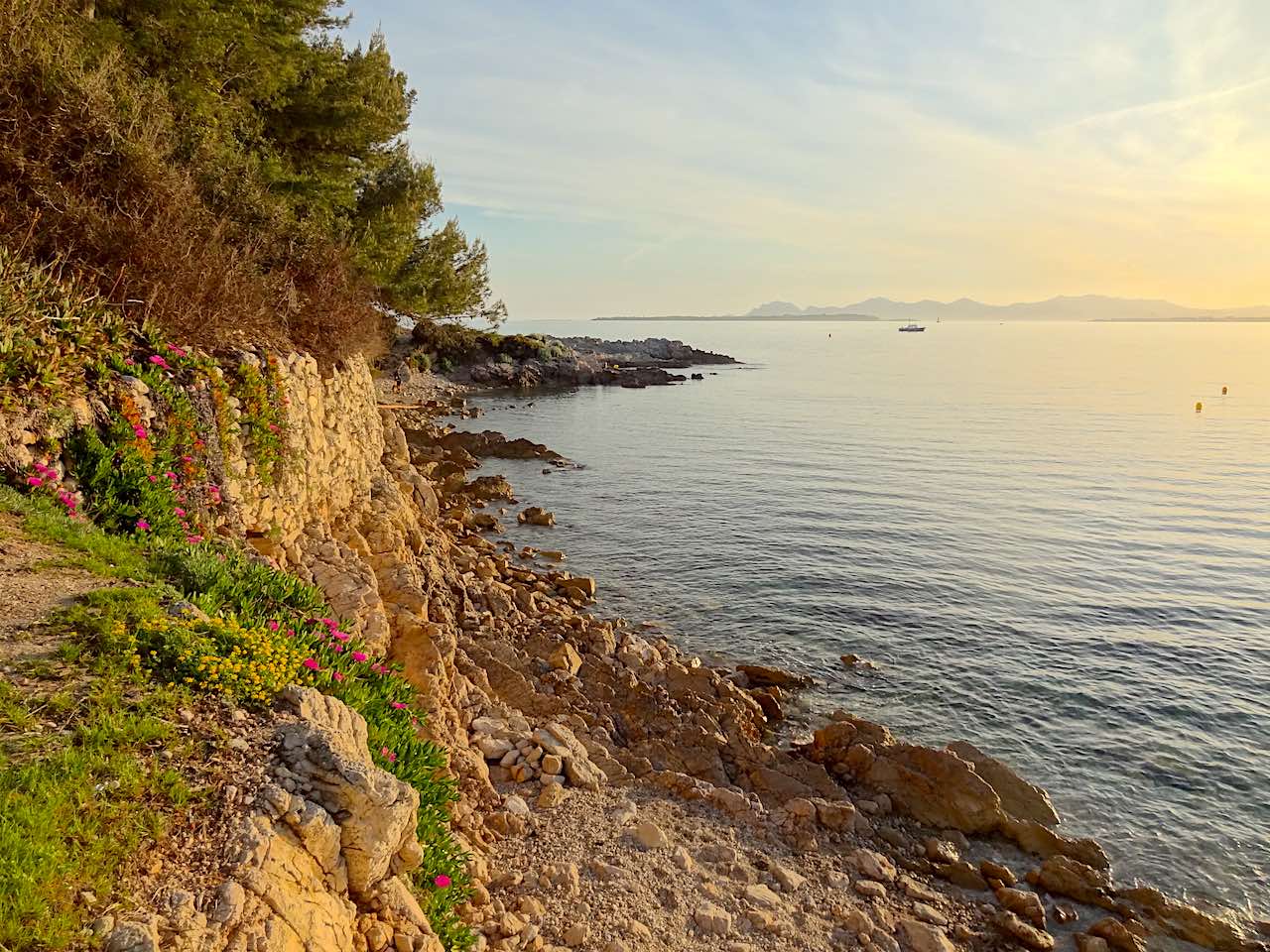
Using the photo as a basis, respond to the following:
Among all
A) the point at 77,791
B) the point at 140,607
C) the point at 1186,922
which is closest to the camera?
the point at 77,791

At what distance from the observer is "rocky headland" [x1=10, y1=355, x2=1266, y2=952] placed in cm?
489

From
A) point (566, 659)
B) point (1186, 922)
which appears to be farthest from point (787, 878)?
point (566, 659)

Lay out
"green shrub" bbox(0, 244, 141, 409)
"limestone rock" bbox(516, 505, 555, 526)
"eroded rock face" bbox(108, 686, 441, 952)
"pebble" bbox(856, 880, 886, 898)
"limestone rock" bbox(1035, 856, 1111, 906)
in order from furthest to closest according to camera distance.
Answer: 1. "limestone rock" bbox(516, 505, 555, 526)
2. "limestone rock" bbox(1035, 856, 1111, 906)
3. "pebble" bbox(856, 880, 886, 898)
4. "green shrub" bbox(0, 244, 141, 409)
5. "eroded rock face" bbox(108, 686, 441, 952)

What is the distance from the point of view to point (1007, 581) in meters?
20.3

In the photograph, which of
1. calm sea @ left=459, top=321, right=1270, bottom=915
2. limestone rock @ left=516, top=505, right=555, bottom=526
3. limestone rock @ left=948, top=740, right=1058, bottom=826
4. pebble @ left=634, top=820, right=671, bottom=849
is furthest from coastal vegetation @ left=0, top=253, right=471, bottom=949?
limestone rock @ left=516, top=505, right=555, bottom=526

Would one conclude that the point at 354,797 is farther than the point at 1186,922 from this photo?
No

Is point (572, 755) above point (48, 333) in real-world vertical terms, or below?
below

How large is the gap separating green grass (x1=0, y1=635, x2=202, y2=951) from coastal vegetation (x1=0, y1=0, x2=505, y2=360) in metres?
6.45

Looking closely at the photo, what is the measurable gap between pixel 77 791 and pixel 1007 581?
834 inches

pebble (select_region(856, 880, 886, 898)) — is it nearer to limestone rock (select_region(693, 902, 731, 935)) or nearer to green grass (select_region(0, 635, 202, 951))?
limestone rock (select_region(693, 902, 731, 935))

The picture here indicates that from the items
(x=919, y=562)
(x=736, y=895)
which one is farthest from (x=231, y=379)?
(x=919, y=562)

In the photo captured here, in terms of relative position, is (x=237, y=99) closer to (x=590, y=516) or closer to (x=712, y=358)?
(x=590, y=516)

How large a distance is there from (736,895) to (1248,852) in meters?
8.08

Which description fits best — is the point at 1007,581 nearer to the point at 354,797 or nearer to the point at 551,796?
the point at 551,796
